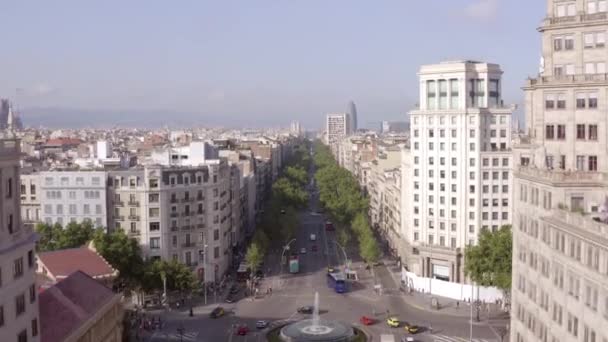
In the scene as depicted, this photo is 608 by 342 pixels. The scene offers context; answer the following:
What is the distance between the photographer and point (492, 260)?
8312 centimetres

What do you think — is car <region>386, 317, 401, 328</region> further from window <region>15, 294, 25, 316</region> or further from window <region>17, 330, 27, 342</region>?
window <region>15, 294, 25, 316</region>

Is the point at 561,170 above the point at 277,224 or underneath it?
above

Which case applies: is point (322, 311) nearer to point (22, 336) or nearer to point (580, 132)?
point (580, 132)

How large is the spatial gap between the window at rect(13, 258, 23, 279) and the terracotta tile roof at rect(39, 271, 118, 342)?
663cm

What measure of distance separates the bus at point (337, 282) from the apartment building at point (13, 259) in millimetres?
59645

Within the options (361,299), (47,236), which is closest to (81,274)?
(47,236)

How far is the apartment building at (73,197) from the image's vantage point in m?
92.9

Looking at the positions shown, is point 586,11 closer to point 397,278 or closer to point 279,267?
point 397,278

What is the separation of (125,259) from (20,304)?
42.2 m

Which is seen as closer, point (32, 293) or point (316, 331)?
point (32, 293)

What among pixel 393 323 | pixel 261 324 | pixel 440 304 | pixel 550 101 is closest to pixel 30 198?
pixel 261 324

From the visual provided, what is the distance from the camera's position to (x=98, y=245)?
78.7 metres

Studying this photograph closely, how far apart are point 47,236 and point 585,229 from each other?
63763 millimetres

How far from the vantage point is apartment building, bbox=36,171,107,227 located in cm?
9288
